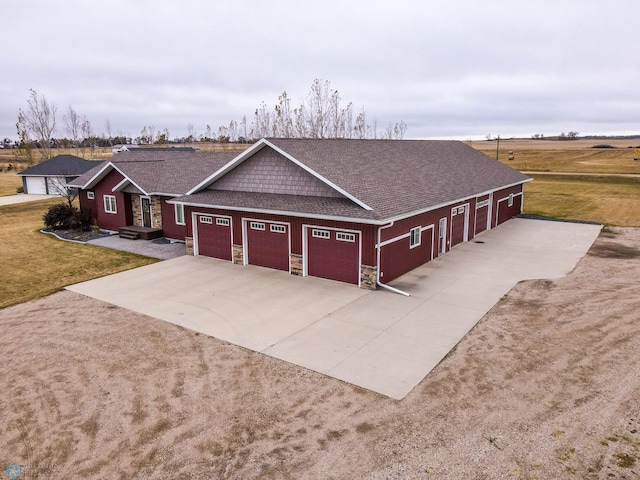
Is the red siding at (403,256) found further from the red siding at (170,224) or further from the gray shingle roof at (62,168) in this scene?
the gray shingle roof at (62,168)

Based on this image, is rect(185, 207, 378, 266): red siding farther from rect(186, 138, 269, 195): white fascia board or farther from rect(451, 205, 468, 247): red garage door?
rect(451, 205, 468, 247): red garage door

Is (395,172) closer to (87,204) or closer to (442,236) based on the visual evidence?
(442,236)

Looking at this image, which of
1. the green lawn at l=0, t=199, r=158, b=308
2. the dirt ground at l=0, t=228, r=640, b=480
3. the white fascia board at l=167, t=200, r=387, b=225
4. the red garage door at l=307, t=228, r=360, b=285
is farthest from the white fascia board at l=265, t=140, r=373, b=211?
the green lawn at l=0, t=199, r=158, b=308

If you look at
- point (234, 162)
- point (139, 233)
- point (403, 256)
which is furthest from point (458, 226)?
point (139, 233)

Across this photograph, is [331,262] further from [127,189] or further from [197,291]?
[127,189]

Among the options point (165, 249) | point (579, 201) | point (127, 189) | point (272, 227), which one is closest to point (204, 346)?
point (272, 227)

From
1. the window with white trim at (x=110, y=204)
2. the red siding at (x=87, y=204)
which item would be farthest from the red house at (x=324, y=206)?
the red siding at (x=87, y=204)
